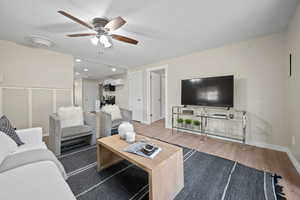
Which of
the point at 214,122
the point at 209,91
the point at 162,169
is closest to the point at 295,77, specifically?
the point at 209,91

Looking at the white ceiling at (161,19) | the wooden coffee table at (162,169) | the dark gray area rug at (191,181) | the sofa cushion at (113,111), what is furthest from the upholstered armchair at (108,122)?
the white ceiling at (161,19)

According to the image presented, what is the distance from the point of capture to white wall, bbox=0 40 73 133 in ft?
8.89

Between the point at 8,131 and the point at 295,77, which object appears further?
the point at 295,77

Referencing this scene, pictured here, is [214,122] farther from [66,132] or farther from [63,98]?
[63,98]

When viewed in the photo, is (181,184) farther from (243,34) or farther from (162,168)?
(243,34)

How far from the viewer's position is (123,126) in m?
1.78

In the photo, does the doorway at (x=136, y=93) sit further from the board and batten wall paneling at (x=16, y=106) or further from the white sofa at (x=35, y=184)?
the white sofa at (x=35, y=184)

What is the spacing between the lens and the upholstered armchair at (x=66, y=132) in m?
2.06

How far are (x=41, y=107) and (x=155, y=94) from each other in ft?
11.5

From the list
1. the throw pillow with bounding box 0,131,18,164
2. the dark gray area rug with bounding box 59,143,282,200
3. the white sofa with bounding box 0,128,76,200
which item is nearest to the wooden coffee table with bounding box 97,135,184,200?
the dark gray area rug with bounding box 59,143,282,200

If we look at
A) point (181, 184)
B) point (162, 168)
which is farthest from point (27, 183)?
point (181, 184)

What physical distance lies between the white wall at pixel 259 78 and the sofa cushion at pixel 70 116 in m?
3.32

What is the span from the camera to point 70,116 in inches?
99.1

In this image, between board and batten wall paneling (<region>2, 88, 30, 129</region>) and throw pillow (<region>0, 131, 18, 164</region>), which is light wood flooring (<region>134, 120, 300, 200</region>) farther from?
A: board and batten wall paneling (<region>2, 88, 30, 129</region>)
